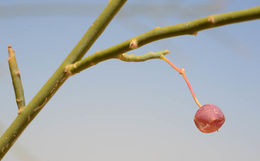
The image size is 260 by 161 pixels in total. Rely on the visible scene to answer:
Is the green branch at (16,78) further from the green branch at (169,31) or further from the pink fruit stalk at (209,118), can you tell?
the pink fruit stalk at (209,118)

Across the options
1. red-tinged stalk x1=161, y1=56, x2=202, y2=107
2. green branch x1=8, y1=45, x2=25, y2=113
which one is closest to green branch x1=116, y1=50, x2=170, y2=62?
red-tinged stalk x1=161, y1=56, x2=202, y2=107

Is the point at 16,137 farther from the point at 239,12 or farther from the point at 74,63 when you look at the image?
the point at 239,12

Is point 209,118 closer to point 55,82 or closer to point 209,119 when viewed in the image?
point 209,119

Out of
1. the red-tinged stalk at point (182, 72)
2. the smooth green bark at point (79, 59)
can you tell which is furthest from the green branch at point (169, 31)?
the red-tinged stalk at point (182, 72)

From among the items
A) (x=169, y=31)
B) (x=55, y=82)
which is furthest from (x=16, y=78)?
(x=169, y=31)

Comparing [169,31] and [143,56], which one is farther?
[143,56]
